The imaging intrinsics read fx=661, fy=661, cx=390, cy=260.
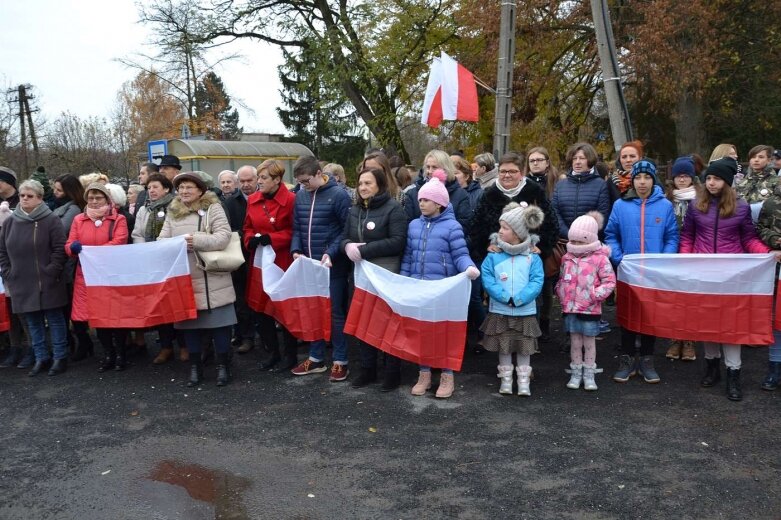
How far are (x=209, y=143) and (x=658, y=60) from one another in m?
18.8

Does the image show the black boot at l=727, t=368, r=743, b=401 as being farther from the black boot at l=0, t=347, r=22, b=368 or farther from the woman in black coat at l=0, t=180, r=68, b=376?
the black boot at l=0, t=347, r=22, b=368

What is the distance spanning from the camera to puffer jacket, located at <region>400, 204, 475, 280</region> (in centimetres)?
548

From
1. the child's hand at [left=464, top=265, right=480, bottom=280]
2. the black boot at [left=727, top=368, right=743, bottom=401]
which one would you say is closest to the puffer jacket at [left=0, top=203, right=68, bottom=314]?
the child's hand at [left=464, top=265, right=480, bottom=280]

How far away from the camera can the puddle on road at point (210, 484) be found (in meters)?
3.84

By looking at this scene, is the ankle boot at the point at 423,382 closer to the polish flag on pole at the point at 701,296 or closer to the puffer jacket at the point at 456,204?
the puffer jacket at the point at 456,204

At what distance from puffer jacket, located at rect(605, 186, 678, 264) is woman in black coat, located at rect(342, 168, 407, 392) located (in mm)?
1957

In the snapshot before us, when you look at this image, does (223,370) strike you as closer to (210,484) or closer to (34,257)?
(210,484)

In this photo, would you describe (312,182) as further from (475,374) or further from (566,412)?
→ (566,412)

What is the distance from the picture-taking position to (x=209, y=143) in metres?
28.2

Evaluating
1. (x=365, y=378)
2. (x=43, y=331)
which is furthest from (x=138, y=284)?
(x=365, y=378)

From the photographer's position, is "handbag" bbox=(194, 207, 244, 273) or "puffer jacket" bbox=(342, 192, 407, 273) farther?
"handbag" bbox=(194, 207, 244, 273)

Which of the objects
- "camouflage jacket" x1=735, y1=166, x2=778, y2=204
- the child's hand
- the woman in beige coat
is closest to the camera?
the child's hand

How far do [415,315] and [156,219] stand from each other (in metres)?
2.85

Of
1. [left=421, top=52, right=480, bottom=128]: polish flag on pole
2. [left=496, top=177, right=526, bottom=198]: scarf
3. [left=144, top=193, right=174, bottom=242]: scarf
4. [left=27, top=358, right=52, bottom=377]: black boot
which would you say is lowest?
[left=27, top=358, right=52, bottom=377]: black boot
